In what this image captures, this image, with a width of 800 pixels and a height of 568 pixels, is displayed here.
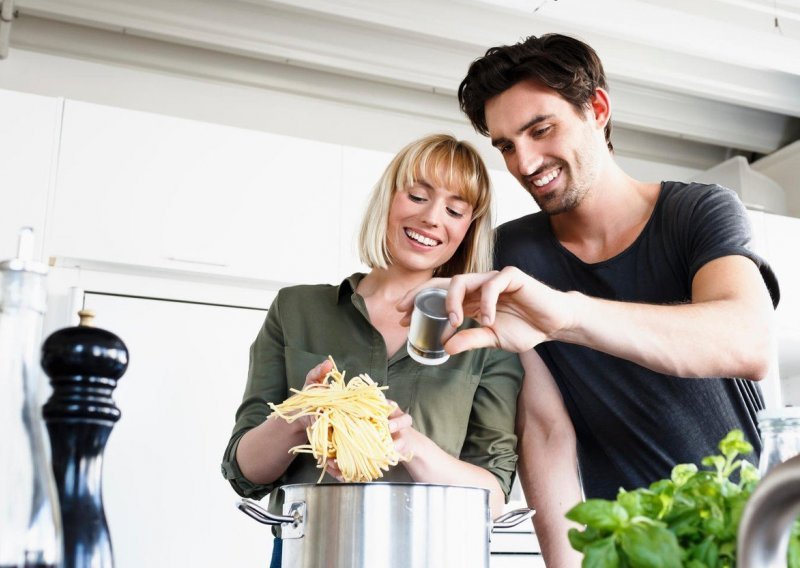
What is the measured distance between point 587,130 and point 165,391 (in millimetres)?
1747

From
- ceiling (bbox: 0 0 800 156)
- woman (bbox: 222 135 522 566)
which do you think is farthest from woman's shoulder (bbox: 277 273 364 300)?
ceiling (bbox: 0 0 800 156)

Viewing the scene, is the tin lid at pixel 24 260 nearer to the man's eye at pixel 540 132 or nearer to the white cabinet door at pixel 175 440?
the man's eye at pixel 540 132

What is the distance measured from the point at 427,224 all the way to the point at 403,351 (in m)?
0.23

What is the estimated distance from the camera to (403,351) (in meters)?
1.60

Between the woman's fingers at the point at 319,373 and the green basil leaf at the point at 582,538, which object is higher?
the woman's fingers at the point at 319,373

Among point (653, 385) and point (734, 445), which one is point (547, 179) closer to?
point (653, 385)

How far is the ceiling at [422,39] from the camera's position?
3.13 meters

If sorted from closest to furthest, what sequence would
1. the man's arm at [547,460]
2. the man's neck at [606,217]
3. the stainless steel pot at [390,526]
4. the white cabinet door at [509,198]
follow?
1. the stainless steel pot at [390,526]
2. the man's arm at [547,460]
3. the man's neck at [606,217]
4. the white cabinet door at [509,198]

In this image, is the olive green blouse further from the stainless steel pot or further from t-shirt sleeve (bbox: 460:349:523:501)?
the stainless steel pot

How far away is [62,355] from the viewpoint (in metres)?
0.50

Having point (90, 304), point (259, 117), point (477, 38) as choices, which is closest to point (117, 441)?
point (90, 304)

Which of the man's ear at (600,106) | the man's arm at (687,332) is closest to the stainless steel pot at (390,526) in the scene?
the man's arm at (687,332)

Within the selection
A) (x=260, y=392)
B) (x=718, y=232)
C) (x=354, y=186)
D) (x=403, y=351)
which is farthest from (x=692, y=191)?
(x=354, y=186)

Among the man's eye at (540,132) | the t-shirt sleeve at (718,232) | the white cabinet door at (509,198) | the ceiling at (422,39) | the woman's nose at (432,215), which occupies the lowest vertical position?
the t-shirt sleeve at (718,232)
